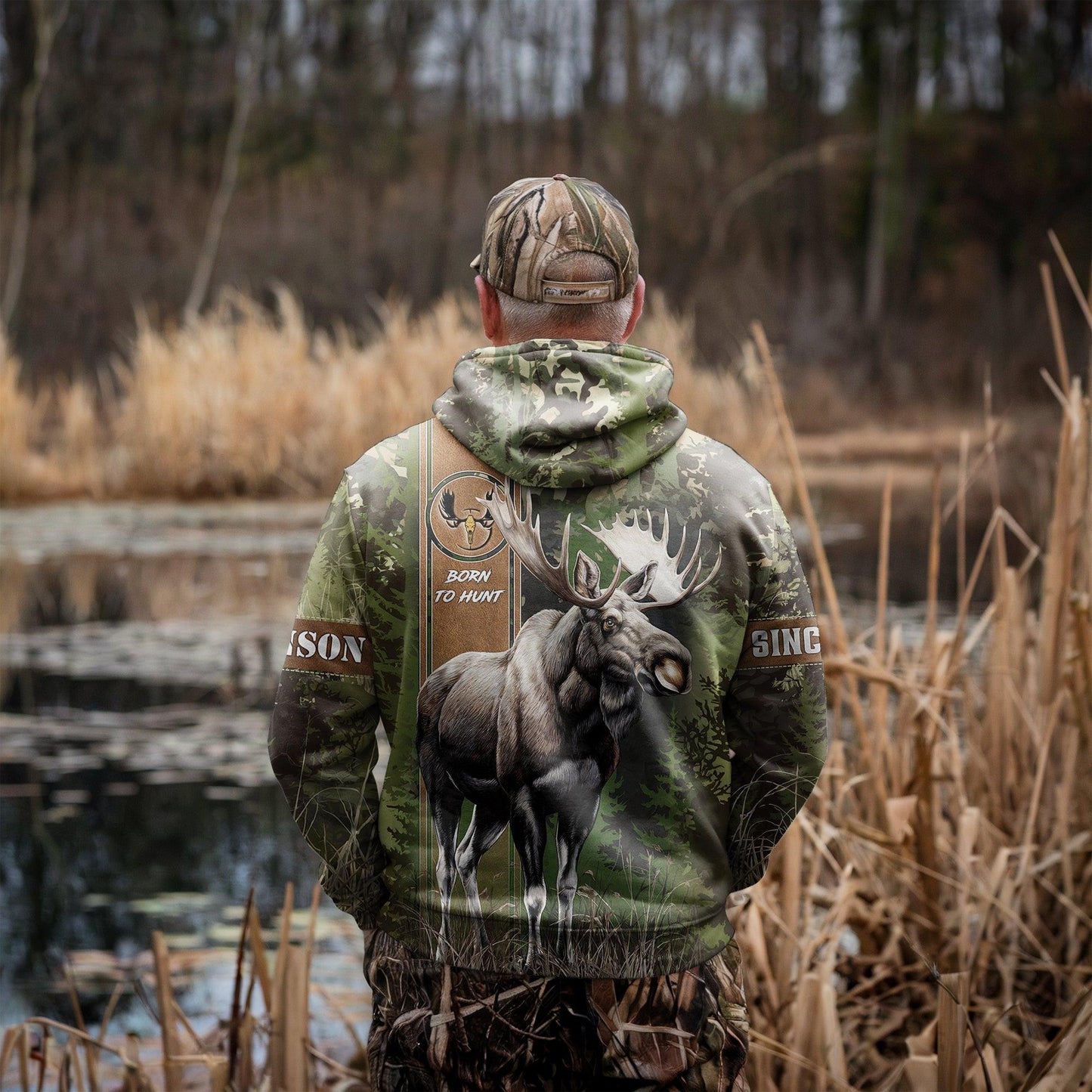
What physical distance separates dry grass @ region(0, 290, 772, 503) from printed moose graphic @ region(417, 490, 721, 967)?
Result: 250 inches

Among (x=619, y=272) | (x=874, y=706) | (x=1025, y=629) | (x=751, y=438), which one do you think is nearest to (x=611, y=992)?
(x=619, y=272)

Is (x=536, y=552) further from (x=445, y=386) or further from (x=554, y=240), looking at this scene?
(x=445, y=386)

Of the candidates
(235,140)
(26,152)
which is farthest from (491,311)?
(235,140)

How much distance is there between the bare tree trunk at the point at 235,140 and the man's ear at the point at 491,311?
18305 millimetres

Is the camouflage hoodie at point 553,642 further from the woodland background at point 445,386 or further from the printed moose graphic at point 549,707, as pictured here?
the woodland background at point 445,386

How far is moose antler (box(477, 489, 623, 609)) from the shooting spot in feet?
3.98

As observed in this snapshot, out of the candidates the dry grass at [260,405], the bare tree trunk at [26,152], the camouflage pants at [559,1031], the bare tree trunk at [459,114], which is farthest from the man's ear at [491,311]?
the bare tree trunk at [459,114]

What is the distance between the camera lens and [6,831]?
11.4ft

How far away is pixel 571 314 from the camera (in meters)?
1.24

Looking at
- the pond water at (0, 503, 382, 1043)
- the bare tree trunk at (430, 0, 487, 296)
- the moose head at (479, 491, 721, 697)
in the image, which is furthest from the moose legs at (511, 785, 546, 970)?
the bare tree trunk at (430, 0, 487, 296)

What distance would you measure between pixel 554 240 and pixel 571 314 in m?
0.06

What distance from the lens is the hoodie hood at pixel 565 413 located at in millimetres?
1199

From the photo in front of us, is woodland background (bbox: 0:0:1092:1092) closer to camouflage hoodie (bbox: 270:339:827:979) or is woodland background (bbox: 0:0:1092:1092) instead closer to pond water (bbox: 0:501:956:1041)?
pond water (bbox: 0:501:956:1041)

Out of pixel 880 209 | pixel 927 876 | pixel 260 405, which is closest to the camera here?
pixel 927 876
